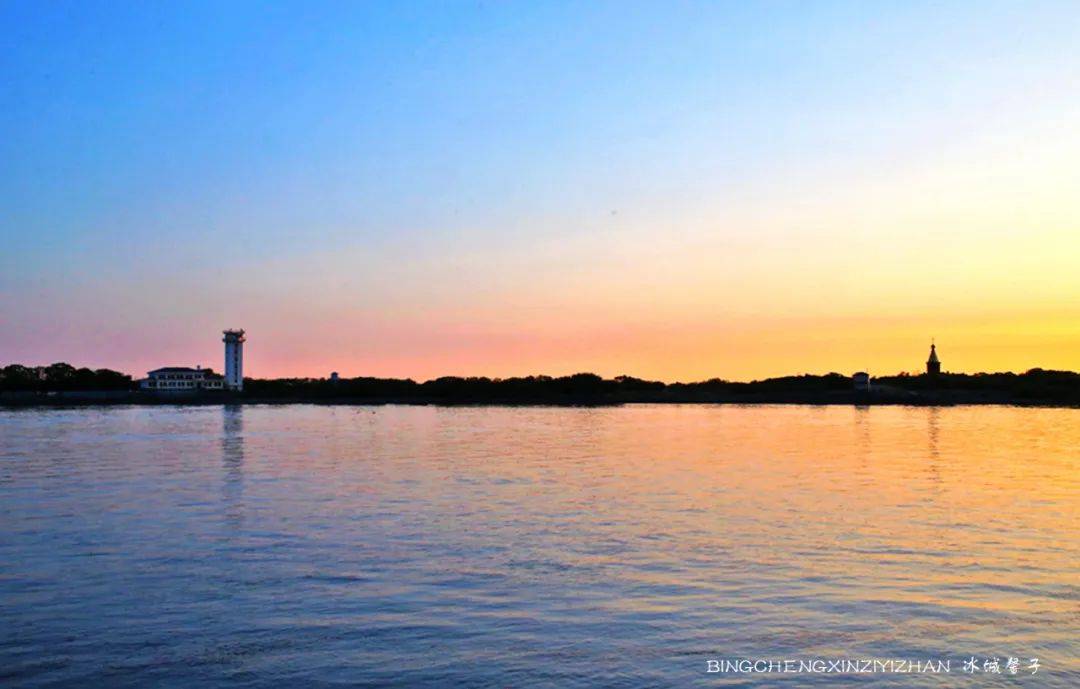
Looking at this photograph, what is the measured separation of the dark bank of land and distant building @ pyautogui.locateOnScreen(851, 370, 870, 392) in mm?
834

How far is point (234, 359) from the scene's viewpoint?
183 metres

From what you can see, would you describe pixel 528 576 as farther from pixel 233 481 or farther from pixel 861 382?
pixel 861 382

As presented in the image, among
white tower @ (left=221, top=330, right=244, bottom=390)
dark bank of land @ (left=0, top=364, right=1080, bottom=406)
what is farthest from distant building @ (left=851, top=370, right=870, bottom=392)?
white tower @ (left=221, top=330, right=244, bottom=390)

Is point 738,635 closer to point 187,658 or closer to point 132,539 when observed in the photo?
point 187,658

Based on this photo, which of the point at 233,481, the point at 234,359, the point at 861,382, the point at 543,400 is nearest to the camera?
the point at 233,481

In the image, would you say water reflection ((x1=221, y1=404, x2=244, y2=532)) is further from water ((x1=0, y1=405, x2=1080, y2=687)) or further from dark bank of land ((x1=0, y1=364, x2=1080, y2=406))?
dark bank of land ((x1=0, y1=364, x2=1080, y2=406))

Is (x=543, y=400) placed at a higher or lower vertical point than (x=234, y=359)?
lower

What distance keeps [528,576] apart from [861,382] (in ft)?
496

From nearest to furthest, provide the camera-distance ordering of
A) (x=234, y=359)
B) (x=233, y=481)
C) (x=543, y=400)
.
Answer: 1. (x=233, y=481)
2. (x=234, y=359)
3. (x=543, y=400)

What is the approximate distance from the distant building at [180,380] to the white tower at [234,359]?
5267mm

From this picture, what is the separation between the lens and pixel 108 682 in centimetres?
1034

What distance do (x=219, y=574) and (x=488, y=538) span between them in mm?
5815

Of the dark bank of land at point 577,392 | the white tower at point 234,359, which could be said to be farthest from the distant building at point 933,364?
the white tower at point 234,359

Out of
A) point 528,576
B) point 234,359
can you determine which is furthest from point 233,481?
point 234,359
